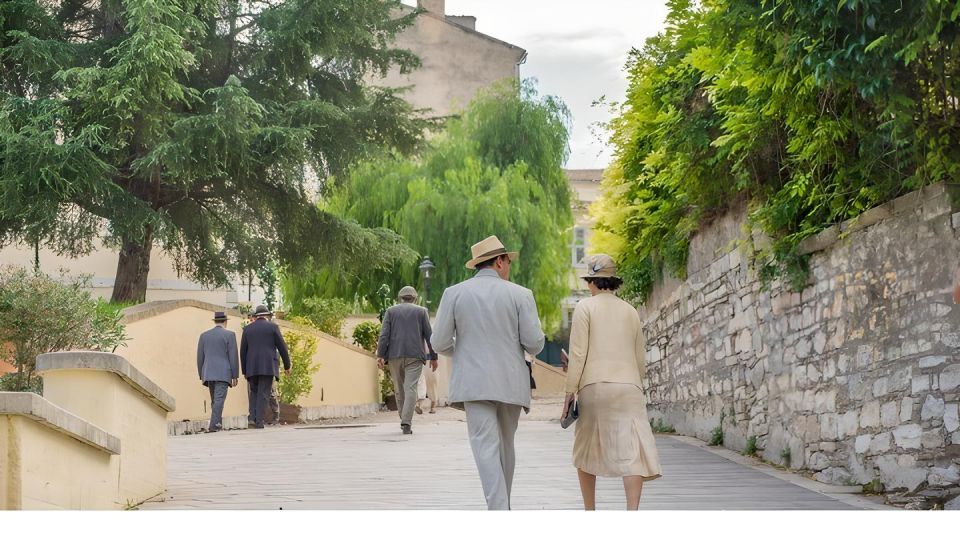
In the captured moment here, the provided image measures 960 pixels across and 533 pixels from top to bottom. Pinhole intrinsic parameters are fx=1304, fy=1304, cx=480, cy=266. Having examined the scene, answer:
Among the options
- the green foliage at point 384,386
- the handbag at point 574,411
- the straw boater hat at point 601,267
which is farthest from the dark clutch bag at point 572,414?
the green foliage at point 384,386

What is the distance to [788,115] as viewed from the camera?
7.64 m

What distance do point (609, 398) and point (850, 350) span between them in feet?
7.77

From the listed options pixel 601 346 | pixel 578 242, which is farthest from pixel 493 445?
pixel 578 242

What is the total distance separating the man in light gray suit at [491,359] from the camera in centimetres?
584

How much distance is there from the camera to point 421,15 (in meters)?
22.0

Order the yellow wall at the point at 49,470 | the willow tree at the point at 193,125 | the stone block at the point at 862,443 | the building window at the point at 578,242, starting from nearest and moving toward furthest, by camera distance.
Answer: the yellow wall at the point at 49,470, the stone block at the point at 862,443, the willow tree at the point at 193,125, the building window at the point at 578,242

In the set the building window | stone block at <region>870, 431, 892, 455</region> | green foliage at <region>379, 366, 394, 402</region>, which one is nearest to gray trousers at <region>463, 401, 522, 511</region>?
stone block at <region>870, 431, 892, 455</region>

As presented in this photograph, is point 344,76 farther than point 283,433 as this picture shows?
Yes

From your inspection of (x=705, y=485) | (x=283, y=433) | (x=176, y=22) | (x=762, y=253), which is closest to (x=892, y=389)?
(x=705, y=485)

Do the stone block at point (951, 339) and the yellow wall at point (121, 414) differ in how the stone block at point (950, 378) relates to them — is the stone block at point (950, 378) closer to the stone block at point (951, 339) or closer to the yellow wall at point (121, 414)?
the stone block at point (951, 339)

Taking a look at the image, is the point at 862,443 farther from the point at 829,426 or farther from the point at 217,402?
the point at 217,402

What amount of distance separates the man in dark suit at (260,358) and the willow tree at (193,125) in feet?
10.8

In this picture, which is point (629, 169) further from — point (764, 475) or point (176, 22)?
point (176, 22)

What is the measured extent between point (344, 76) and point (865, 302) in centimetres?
1427
